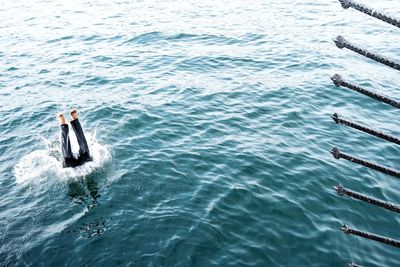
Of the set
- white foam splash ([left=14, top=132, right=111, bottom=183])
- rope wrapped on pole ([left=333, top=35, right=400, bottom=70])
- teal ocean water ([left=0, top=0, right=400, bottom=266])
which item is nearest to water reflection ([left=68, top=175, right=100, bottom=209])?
teal ocean water ([left=0, top=0, right=400, bottom=266])

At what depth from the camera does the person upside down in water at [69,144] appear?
43.2ft

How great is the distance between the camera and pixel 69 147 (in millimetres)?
13406

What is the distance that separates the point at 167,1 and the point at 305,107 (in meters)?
24.2

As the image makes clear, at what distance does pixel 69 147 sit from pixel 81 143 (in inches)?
17.6

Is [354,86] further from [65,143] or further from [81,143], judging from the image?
[65,143]

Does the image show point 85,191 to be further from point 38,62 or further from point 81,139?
point 38,62

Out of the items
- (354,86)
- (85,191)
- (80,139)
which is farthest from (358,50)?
(80,139)

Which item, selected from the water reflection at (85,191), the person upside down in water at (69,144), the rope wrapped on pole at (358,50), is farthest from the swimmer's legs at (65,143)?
the rope wrapped on pole at (358,50)

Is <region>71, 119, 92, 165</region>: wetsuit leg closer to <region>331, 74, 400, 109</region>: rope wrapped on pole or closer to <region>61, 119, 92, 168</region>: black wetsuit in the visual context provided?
<region>61, 119, 92, 168</region>: black wetsuit

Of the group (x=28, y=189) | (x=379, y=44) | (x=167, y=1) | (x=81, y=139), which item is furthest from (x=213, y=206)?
(x=167, y=1)

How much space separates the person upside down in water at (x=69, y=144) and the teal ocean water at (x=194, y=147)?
38cm

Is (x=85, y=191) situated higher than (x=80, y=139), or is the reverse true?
(x=80, y=139)

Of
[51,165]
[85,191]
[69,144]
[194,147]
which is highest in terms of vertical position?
[69,144]

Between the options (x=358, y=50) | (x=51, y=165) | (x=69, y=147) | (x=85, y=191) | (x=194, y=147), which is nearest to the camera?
A: (x=358, y=50)
